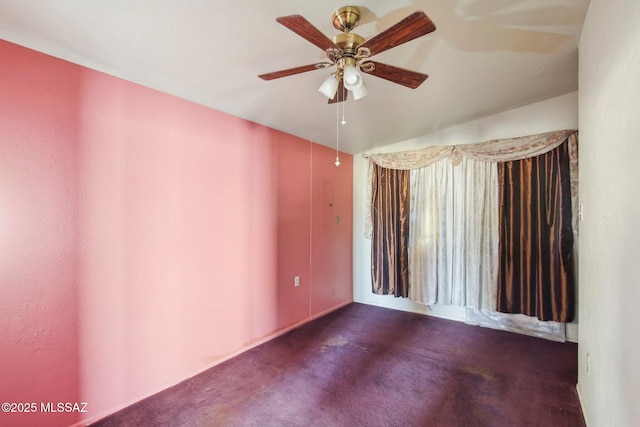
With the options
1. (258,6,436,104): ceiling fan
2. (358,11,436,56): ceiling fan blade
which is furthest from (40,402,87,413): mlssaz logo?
(358,11,436,56): ceiling fan blade

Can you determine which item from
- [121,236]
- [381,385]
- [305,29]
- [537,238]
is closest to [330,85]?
[305,29]

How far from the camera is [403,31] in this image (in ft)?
4.14

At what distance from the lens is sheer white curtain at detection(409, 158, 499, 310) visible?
10.9 feet

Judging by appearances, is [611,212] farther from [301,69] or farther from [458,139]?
[458,139]

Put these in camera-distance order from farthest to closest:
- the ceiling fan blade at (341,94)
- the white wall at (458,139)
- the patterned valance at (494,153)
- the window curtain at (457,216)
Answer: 1. the window curtain at (457,216)
2. the white wall at (458,139)
3. the patterned valance at (494,153)
4. the ceiling fan blade at (341,94)

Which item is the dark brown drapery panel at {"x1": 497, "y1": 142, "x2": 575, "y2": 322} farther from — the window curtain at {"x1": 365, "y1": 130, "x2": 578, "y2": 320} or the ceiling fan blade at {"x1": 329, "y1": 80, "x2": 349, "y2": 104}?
the ceiling fan blade at {"x1": 329, "y1": 80, "x2": 349, "y2": 104}

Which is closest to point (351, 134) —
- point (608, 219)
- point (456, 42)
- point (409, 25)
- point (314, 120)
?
point (314, 120)

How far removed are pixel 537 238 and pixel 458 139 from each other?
143 cm

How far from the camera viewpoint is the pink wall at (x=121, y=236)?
161 cm

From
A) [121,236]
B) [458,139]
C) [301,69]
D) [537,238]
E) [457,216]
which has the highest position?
[458,139]

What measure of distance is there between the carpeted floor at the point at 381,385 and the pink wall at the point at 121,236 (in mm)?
303

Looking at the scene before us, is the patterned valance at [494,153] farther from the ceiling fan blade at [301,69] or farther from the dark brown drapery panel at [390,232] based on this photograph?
the ceiling fan blade at [301,69]

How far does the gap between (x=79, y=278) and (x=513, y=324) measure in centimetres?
408

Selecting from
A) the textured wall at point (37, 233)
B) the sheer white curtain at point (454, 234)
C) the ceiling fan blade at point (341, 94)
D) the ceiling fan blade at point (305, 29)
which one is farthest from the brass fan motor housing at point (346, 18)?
the sheer white curtain at point (454, 234)
